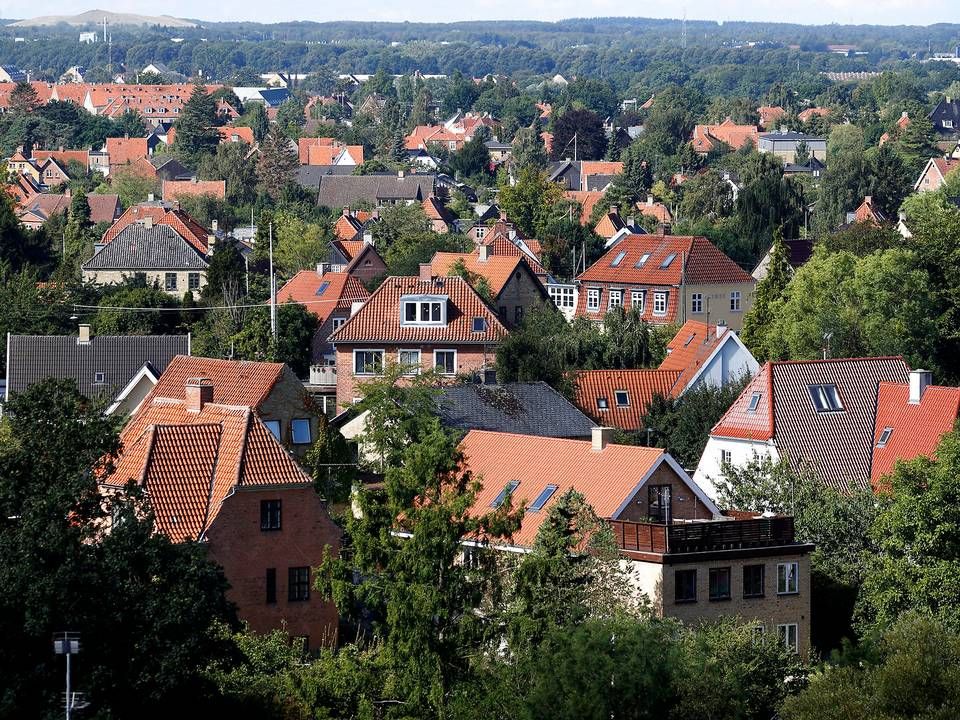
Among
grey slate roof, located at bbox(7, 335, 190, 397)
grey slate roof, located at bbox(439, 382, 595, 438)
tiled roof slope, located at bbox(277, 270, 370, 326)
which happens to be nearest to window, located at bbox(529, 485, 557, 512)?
grey slate roof, located at bbox(439, 382, 595, 438)

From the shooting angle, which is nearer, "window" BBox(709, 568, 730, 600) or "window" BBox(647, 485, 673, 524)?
"window" BBox(709, 568, 730, 600)

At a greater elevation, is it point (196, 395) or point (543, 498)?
point (196, 395)

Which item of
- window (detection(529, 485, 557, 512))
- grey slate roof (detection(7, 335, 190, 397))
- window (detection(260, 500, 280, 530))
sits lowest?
window (detection(260, 500, 280, 530))

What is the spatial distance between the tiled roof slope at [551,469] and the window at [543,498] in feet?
0.34

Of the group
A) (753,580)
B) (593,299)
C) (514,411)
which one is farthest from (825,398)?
(593,299)

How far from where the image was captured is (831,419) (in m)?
44.2

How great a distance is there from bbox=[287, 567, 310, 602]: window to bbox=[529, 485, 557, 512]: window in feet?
13.1

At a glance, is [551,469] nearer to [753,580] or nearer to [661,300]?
[753,580]

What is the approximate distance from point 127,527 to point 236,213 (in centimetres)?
9534

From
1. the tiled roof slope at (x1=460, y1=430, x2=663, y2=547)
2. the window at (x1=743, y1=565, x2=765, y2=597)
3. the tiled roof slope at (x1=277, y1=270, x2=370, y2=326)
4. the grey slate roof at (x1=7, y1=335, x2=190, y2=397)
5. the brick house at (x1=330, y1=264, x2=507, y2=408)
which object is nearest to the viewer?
the window at (x1=743, y1=565, x2=765, y2=597)

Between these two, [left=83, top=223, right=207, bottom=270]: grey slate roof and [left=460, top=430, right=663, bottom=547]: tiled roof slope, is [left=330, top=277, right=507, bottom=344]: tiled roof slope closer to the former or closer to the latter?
[left=460, top=430, right=663, bottom=547]: tiled roof slope

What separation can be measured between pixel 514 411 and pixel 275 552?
14.2 m

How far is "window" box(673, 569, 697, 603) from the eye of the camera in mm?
31125

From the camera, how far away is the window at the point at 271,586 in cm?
3266
